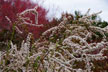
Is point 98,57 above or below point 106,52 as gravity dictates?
above

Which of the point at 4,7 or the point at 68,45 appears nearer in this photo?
the point at 68,45

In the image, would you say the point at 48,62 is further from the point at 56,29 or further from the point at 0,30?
the point at 0,30

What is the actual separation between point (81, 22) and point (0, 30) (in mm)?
6955

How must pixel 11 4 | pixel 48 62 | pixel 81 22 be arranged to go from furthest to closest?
pixel 11 4 → pixel 81 22 → pixel 48 62

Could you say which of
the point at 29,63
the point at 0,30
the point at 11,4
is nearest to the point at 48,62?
the point at 29,63

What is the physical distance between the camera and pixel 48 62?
2145mm

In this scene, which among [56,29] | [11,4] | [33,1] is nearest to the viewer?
[56,29]

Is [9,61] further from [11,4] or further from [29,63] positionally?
[11,4]

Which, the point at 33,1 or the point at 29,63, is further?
the point at 33,1

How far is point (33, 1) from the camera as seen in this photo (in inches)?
441

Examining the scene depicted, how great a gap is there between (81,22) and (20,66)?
79cm

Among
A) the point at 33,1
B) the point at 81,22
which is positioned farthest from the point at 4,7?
the point at 81,22

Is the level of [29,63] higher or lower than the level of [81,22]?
lower

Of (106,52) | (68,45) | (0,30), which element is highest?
(68,45)
